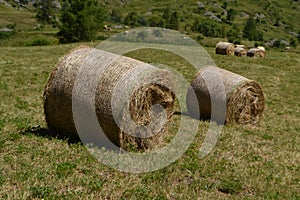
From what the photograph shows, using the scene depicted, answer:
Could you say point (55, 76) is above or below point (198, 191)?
above

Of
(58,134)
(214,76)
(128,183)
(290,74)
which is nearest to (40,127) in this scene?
(58,134)

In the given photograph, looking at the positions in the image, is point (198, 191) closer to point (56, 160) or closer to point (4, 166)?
point (56, 160)

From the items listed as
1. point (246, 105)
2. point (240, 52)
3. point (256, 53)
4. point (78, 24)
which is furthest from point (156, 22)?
point (246, 105)

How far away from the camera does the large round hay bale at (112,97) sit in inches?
345

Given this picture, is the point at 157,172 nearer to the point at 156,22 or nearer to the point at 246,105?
the point at 246,105

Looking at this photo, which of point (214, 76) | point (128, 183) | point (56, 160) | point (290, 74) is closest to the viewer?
point (128, 183)

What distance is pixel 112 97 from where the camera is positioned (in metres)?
8.75

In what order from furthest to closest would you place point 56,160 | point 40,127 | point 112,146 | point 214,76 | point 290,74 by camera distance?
point 290,74 < point 214,76 < point 40,127 < point 112,146 < point 56,160

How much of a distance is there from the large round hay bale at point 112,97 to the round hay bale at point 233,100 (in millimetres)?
4186

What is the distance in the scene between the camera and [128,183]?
23.3ft

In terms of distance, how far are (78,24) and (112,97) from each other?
6034 cm

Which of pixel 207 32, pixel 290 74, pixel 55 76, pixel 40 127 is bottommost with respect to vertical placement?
pixel 207 32

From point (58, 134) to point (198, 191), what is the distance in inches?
183

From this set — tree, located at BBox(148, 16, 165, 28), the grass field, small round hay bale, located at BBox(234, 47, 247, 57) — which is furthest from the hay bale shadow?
tree, located at BBox(148, 16, 165, 28)
